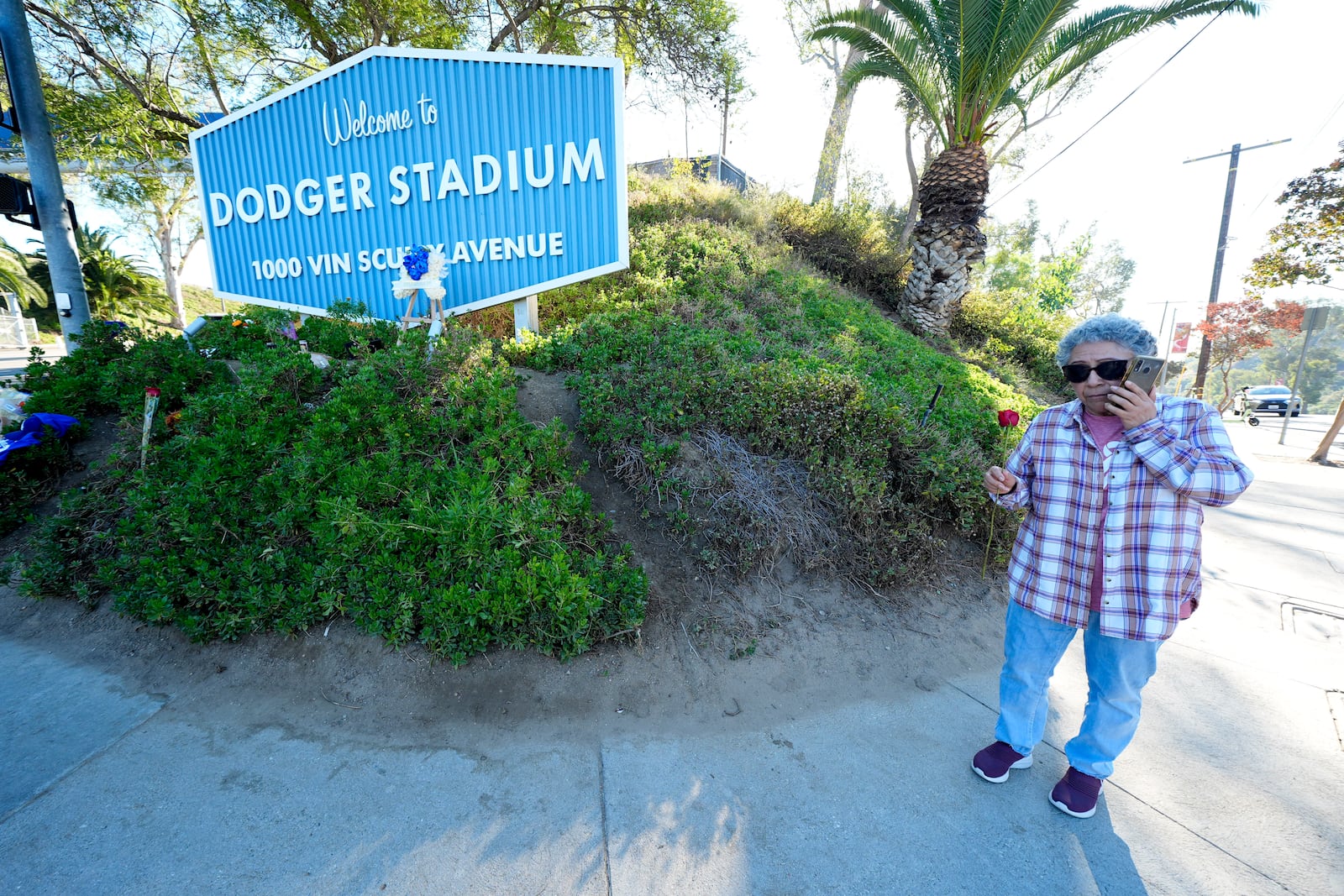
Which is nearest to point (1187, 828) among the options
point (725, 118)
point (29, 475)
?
point (29, 475)

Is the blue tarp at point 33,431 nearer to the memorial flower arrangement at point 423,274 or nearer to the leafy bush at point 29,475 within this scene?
the leafy bush at point 29,475

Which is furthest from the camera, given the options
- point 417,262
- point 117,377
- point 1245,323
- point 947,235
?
point 1245,323

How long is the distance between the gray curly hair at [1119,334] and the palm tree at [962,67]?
7372 millimetres

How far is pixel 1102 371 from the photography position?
1.99m

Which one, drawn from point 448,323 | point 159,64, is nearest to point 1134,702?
point 448,323

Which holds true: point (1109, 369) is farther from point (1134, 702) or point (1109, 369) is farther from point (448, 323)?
point (448, 323)

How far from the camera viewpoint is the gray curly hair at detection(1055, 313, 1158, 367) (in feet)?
6.52

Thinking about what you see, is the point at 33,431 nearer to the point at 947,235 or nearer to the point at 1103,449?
the point at 1103,449

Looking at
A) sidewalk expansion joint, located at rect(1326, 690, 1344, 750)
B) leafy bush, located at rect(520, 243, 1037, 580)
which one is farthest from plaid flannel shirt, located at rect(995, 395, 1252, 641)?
sidewalk expansion joint, located at rect(1326, 690, 1344, 750)

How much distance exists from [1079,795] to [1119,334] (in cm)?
178

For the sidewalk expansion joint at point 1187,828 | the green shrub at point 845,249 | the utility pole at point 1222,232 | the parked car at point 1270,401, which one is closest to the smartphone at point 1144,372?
the sidewalk expansion joint at point 1187,828

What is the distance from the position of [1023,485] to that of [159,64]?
14.6m

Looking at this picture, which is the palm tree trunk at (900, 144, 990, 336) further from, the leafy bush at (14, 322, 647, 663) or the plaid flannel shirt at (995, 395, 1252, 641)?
the leafy bush at (14, 322, 647, 663)

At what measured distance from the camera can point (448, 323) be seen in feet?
15.0
